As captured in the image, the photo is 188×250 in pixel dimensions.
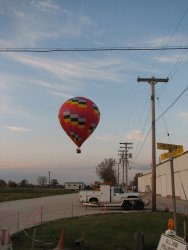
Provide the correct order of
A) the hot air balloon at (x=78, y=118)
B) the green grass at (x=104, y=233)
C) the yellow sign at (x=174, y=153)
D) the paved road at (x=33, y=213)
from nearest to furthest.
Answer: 1. the yellow sign at (x=174, y=153)
2. the green grass at (x=104, y=233)
3. the hot air balloon at (x=78, y=118)
4. the paved road at (x=33, y=213)

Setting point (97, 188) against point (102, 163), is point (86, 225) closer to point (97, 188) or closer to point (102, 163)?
point (97, 188)

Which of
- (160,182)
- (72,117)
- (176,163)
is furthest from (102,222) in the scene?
(160,182)

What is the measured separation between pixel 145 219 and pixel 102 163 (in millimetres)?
127815

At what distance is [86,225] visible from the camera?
67.4 feet

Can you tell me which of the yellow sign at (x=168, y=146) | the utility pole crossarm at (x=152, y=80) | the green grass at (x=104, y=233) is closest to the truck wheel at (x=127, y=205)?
the utility pole crossarm at (x=152, y=80)

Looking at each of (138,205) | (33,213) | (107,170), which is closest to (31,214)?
A: (33,213)

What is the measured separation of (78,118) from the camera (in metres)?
24.7

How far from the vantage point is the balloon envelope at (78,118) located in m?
24.7

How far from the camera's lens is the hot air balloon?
24.7 m

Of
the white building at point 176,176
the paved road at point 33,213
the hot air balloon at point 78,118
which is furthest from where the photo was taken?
the white building at point 176,176

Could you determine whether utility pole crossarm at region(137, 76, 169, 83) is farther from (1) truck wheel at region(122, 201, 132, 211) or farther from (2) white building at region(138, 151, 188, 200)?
(2) white building at region(138, 151, 188, 200)

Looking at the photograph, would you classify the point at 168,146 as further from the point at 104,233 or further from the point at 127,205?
the point at 127,205

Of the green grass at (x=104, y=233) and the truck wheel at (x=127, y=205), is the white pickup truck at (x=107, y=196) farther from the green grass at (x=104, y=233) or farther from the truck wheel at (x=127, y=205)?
the green grass at (x=104, y=233)

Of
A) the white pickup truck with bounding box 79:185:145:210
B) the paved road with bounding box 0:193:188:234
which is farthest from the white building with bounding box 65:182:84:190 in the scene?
the paved road with bounding box 0:193:188:234
